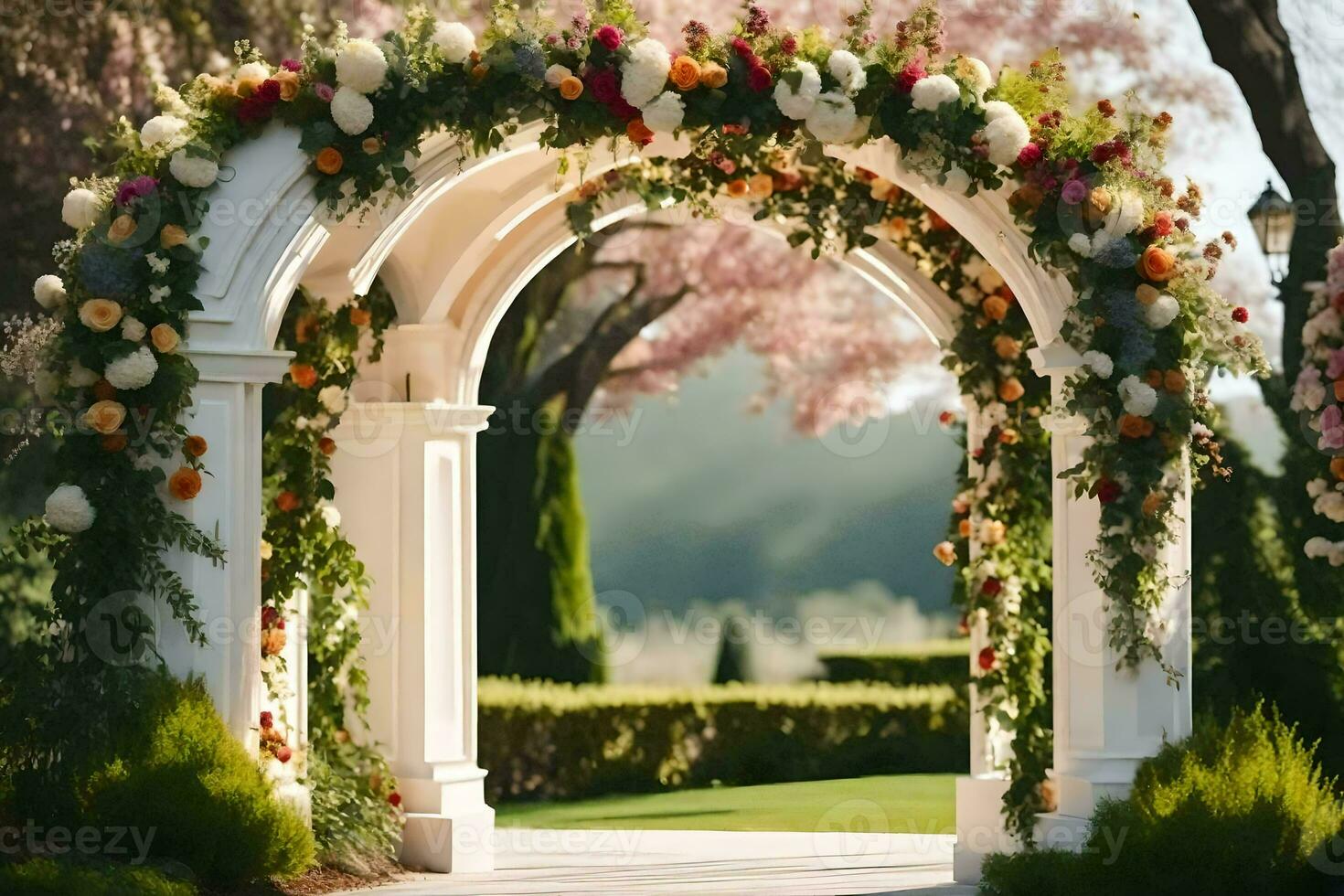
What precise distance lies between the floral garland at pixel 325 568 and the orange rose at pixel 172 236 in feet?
6.34

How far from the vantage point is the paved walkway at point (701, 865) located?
8.46 meters

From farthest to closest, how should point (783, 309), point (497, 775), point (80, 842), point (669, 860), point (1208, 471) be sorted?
point (783, 309) → point (497, 775) → point (1208, 471) → point (669, 860) → point (80, 842)

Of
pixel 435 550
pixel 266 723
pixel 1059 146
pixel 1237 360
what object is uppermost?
pixel 1059 146

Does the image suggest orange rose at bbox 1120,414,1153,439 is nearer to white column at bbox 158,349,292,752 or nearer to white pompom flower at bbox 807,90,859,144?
white pompom flower at bbox 807,90,859,144

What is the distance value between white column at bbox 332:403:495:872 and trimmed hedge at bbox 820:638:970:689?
640 cm

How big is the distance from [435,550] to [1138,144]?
159 inches

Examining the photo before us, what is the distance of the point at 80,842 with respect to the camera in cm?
670

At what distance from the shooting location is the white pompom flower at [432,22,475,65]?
23.4ft

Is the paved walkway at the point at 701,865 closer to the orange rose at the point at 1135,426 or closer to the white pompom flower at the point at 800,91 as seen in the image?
the orange rose at the point at 1135,426

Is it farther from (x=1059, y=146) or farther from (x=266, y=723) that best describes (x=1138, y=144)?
(x=266, y=723)

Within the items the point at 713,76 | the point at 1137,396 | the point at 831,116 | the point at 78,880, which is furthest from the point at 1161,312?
the point at 78,880

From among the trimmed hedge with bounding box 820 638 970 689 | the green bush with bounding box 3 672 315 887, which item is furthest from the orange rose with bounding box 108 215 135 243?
the trimmed hedge with bounding box 820 638 970 689

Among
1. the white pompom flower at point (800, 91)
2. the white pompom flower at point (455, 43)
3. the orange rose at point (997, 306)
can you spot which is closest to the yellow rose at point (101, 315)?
the white pompom flower at point (455, 43)

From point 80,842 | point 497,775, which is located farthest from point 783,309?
point 80,842
